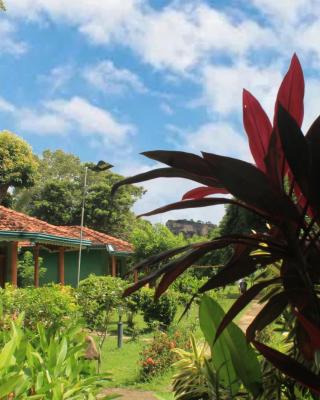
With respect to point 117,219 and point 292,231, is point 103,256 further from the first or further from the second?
point 292,231

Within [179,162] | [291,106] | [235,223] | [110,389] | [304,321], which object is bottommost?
[110,389]

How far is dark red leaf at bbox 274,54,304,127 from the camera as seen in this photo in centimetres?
120

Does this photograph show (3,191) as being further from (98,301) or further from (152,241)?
(98,301)

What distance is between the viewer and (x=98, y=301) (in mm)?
9891

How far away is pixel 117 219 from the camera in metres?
33.7

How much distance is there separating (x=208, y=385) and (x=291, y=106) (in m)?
0.95

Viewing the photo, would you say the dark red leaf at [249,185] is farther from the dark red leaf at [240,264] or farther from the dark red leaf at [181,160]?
the dark red leaf at [240,264]

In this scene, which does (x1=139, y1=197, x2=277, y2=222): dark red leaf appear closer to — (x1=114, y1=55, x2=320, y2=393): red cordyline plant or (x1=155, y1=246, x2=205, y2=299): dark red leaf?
(x1=114, y1=55, x2=320, y2=393): red cordyline plant

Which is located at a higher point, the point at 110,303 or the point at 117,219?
the point at 117,219

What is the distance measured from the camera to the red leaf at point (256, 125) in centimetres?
126

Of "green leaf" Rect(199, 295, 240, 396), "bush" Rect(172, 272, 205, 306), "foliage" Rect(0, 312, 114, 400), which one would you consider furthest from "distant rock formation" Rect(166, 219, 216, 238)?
"green leaf" Rect(199, 295, 240, 396)

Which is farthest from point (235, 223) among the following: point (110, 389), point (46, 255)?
point (110, 389)

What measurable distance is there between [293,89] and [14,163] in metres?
22.5

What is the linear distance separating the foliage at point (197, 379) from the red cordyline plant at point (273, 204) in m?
0.41
